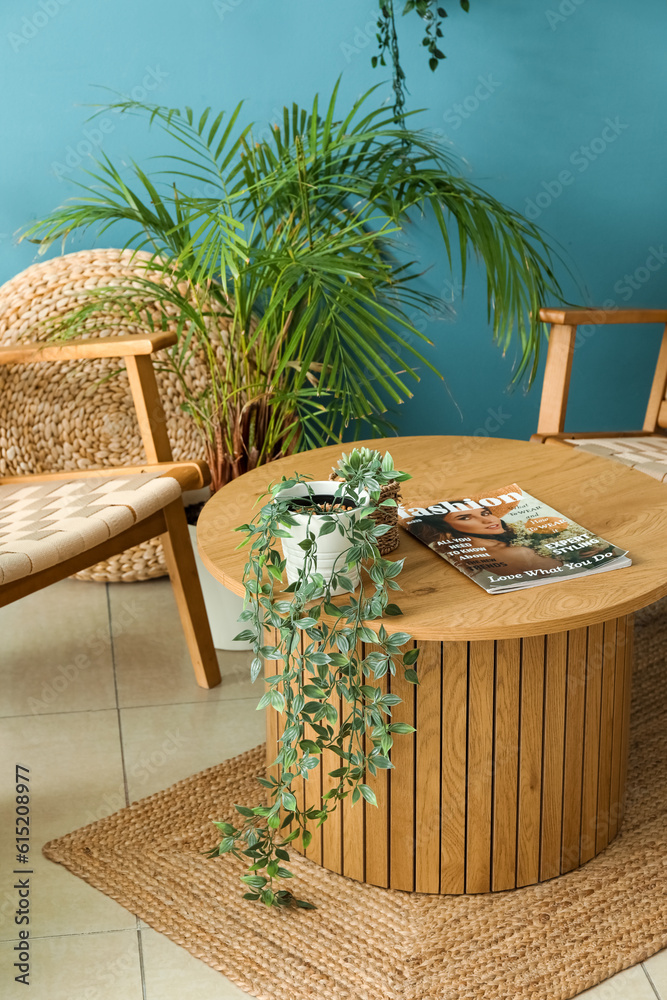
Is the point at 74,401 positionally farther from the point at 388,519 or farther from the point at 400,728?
the point at 400,728

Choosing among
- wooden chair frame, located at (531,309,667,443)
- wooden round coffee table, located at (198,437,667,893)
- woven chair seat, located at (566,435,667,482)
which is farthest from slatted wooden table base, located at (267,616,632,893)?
wooden chair frame, located at (531,309,667,443)

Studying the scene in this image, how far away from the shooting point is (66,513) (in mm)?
1802

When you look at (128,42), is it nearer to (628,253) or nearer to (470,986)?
(628,253)

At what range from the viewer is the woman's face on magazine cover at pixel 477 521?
4.76 ft

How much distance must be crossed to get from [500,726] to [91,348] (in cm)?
117

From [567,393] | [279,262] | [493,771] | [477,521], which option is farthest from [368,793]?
[567,393]

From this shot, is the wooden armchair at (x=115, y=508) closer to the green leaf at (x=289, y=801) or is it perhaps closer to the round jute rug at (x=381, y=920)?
the round jute rug at (x=381, y=920)

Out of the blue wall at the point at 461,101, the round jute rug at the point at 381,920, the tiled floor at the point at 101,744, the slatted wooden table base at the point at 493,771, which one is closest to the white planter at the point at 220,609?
the tiled floor at the point at 101,744

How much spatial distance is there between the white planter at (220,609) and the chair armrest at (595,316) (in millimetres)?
972

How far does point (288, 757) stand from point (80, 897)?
482mm

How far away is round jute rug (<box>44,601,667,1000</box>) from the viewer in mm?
1315

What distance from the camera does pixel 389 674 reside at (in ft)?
4.42

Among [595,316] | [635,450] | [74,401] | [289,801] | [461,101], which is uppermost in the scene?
[461,101]

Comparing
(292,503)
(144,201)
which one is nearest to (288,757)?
(292,503)
